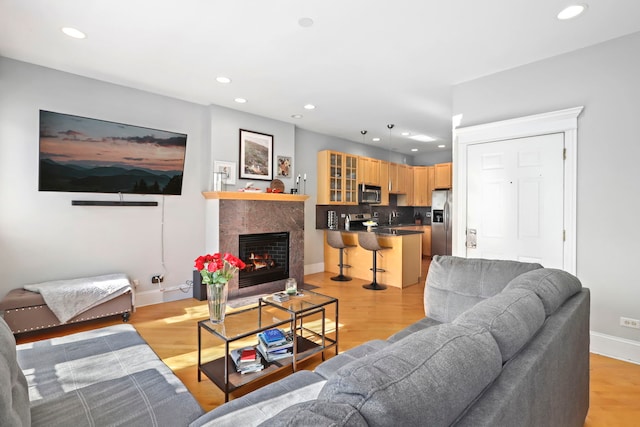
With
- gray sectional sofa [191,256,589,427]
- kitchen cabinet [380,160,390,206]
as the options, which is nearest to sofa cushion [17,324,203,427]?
gray sectional sofa [191,256,589,427]

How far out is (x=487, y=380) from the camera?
85 centimetres

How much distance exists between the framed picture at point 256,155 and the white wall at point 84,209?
558 mm

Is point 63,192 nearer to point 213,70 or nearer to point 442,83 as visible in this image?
point 213,70

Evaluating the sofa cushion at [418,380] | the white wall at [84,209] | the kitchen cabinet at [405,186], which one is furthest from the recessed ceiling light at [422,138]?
the sofa cushion at [418,380]

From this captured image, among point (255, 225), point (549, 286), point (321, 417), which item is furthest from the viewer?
point (255, 225)

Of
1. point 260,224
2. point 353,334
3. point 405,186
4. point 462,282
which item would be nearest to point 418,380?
point 462,282

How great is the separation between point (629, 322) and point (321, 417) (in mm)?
3425

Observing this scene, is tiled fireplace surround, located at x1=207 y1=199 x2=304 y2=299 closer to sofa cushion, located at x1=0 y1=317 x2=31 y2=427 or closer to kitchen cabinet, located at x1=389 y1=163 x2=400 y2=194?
kitchen cabinet, located at x1=389 y1=163 x2=400 y2=194

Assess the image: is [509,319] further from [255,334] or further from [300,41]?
[300,41]

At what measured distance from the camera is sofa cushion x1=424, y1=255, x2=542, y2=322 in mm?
2121

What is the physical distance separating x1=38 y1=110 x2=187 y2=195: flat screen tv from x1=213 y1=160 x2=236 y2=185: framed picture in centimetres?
47

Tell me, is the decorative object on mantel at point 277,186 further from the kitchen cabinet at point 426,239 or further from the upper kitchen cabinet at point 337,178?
the kitchen cabinet at point 426,239

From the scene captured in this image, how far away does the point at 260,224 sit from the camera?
4.82m

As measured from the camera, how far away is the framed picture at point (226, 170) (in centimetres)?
458
